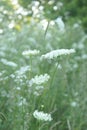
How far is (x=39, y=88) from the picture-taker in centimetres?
259

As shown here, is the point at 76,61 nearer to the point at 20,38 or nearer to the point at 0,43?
the point at 20,38

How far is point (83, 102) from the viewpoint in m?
3.85

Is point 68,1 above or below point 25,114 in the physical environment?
above

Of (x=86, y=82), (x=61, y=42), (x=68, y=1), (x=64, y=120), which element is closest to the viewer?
(x=64, y=120)

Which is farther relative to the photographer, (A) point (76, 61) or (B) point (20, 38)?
(A) point (76, 61)

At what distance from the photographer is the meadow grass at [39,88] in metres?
2.47

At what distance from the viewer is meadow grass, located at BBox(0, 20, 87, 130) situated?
2.47m

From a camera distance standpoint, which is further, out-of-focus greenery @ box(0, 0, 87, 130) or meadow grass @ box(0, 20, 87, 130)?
out-of-focus greenery @ box(0, 0, 87, 130)

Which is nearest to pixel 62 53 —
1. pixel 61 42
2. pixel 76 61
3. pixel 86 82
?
pixel 86 82

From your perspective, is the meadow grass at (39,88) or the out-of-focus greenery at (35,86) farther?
the out-of-focus greenery at (35,86)

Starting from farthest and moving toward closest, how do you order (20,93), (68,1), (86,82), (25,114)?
(68,1) < (86,82) < (20,93) < (25,114)

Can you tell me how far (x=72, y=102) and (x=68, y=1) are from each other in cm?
571

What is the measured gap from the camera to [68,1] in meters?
9.31

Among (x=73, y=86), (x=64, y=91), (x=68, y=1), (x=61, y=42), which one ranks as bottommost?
(x=64, y=91)
